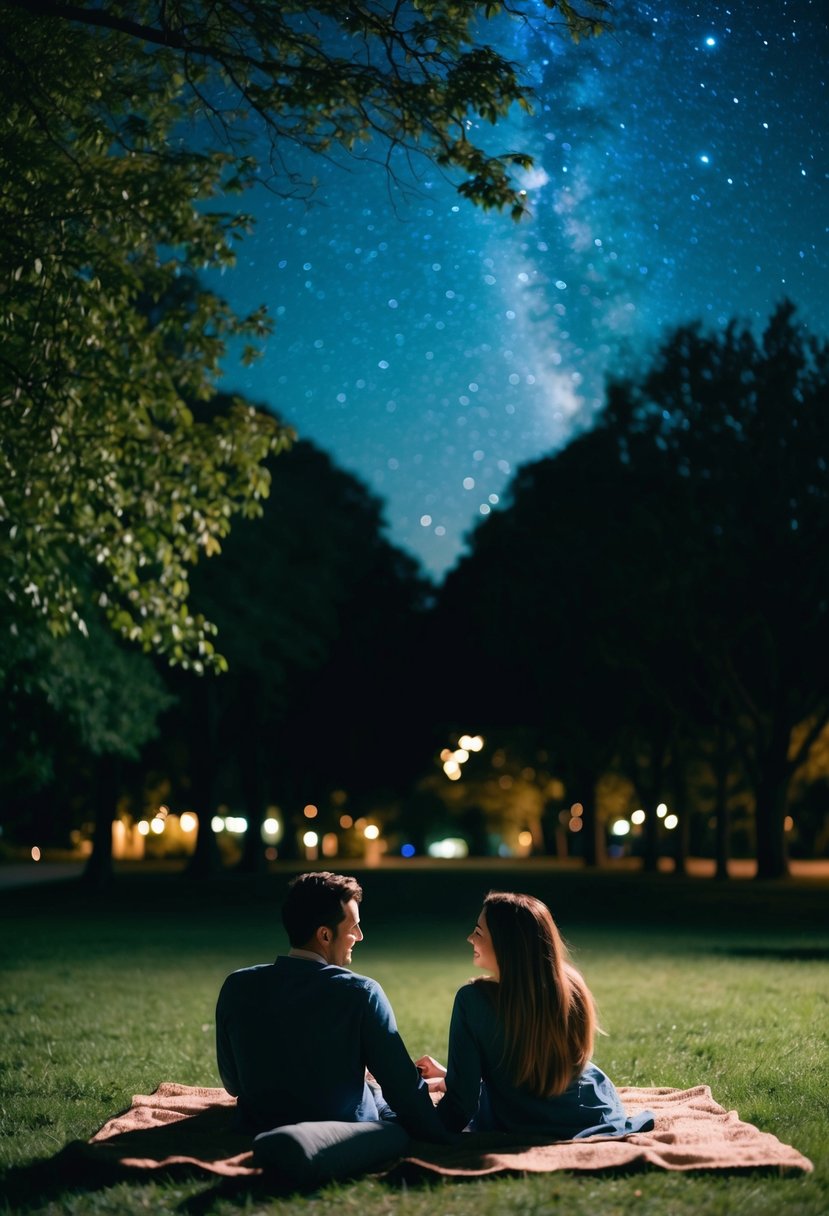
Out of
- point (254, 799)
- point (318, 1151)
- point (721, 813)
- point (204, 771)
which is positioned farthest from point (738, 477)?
point (318, 1151)

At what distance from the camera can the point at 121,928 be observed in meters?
24.2

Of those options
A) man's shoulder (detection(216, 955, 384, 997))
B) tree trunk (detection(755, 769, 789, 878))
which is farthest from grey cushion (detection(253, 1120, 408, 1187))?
tree trunk (detection(755, 769, 789, 878))

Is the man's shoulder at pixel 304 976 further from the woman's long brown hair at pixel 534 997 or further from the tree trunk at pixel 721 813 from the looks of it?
the tree trunk at pixel 721 813

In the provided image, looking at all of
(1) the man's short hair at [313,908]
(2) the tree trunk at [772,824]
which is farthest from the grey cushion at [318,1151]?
(2) the tree trunk at [772,824]

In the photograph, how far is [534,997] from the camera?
19.6 ft

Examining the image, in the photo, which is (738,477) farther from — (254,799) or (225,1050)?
(225,1050)

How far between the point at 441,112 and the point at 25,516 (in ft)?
18.1

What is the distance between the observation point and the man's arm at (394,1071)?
5902 millimetres

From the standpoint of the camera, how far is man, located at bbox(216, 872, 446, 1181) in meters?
5.91

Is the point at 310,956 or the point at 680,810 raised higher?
the point at 680,810

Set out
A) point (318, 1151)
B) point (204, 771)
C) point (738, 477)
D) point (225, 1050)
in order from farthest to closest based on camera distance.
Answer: point (204, 771) → point (738, 477) → point (225, 1050) → point (318, 1151)

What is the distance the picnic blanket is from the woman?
135 mm

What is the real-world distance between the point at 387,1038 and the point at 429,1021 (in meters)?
6.01

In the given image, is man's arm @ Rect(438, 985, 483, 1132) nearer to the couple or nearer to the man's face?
the couple
